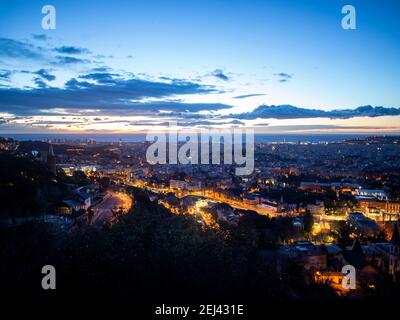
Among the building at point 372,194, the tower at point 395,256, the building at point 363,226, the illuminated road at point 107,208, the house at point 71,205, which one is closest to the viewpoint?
the tower at point 395,256

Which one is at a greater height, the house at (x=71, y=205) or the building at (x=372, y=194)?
the house at (x=71, y=205)

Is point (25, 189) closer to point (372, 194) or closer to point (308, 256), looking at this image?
point (308, 256)

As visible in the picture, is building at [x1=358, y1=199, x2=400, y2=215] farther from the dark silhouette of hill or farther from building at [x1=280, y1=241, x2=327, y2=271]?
the dark silhouette of hill

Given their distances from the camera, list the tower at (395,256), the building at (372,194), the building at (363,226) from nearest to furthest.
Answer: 1. the tower at (395,256)
2. the building at (363,226)
3. the building at (372,194)

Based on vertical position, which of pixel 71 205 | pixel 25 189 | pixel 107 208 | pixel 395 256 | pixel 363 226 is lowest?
pixel 363 226

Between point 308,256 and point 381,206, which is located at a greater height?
point 308,256

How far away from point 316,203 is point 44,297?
24930 millimetres

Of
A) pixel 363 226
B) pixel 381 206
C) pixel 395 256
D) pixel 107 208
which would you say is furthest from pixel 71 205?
pixel 381 206

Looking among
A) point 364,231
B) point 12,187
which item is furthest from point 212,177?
point 12,187

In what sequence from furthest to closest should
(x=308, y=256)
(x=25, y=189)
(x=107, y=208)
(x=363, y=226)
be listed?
(x=107, y=208)
(x=363, y=226)
(x=25, y=189)
(x=308, y=256)

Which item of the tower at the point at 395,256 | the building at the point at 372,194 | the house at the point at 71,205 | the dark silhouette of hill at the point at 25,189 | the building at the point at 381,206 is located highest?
the dark silhouette of hill at the point at 25,189

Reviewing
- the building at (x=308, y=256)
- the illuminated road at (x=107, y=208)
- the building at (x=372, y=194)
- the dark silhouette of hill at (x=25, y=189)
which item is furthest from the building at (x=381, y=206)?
the dark silhouette of hill at (x=25, y=189)

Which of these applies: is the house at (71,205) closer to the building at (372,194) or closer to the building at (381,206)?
the building at (381,206)
